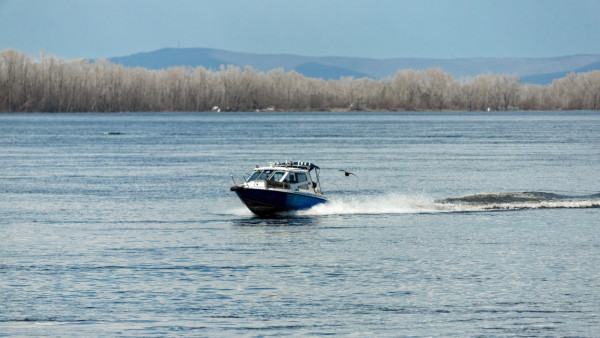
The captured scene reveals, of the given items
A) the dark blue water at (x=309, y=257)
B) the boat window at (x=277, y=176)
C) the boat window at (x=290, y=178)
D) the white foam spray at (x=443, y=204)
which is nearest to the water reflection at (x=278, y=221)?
the dark blue water at (x=309, y=257)

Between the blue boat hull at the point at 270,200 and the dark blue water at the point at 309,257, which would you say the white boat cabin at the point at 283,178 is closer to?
the blue boat hull at the point at 270,200

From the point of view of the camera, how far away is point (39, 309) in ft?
94.8

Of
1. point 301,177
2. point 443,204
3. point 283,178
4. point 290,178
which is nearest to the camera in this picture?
point 283,178

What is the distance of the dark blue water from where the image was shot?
90.7 ft

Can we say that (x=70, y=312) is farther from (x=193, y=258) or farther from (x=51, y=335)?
(x=193, y=258)

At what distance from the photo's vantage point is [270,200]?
166 feet

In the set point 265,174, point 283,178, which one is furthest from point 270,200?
point 265,174

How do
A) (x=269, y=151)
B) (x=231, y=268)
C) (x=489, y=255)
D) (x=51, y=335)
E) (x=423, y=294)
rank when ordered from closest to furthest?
(x=51, y=335)
(x=423, y=294)
(x=231, y=268)
(x=489, y=255)
(x=269, y=151)

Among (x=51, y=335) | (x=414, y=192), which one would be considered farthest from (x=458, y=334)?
(x=414, y=192)

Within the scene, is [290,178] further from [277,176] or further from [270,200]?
[270,200]

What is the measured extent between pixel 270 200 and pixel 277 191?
637mm

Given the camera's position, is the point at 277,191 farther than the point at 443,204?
No

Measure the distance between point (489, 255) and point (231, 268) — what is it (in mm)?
10664

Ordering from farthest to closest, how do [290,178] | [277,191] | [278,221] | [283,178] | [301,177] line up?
1. [301,177]
2. [290,178]
3. [283,178]
4. [277,191]
5. [278,221]
